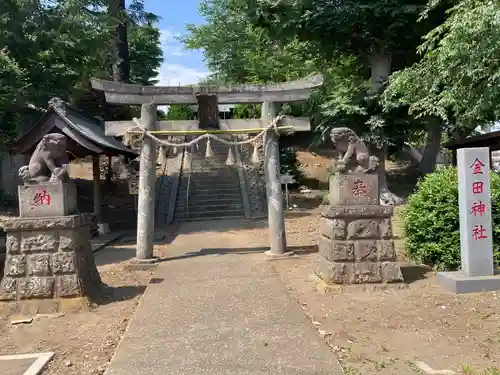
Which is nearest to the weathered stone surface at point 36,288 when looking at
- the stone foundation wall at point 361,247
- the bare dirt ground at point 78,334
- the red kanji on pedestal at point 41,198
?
the bare dirt ground at point 78,334

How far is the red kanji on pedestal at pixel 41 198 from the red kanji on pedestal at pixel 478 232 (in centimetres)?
590

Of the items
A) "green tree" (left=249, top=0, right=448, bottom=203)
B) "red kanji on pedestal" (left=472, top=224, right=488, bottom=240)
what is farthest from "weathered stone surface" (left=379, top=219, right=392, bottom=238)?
"green tree" (left=249, top=0, right=448, bottom=203)

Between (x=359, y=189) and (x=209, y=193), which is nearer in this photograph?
(x=359, y=189)

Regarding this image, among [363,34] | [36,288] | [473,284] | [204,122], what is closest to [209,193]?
[363,34]

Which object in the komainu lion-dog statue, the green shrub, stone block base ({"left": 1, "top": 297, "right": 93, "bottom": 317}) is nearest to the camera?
stone block base ({"left": 1, "top": 297, "right": 93, "bottom": 317})

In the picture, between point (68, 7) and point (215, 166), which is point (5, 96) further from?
point (215, 166)

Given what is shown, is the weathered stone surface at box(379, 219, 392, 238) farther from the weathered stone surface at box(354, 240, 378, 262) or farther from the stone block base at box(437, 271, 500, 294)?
the stone block base at box(437, 271, 500, 294)

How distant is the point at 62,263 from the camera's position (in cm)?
618

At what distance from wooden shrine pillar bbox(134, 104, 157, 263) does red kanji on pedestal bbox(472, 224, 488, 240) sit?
5749 mm

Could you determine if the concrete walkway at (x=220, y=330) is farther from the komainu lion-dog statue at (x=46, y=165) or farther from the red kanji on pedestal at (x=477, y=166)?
the red kanji on pedestal at (x=477, y=166)

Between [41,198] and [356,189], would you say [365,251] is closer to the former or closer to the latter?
[356,189]

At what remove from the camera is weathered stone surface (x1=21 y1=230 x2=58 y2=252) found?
241 inches

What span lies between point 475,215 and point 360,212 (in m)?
1.61

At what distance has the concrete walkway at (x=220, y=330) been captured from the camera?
4058mm
